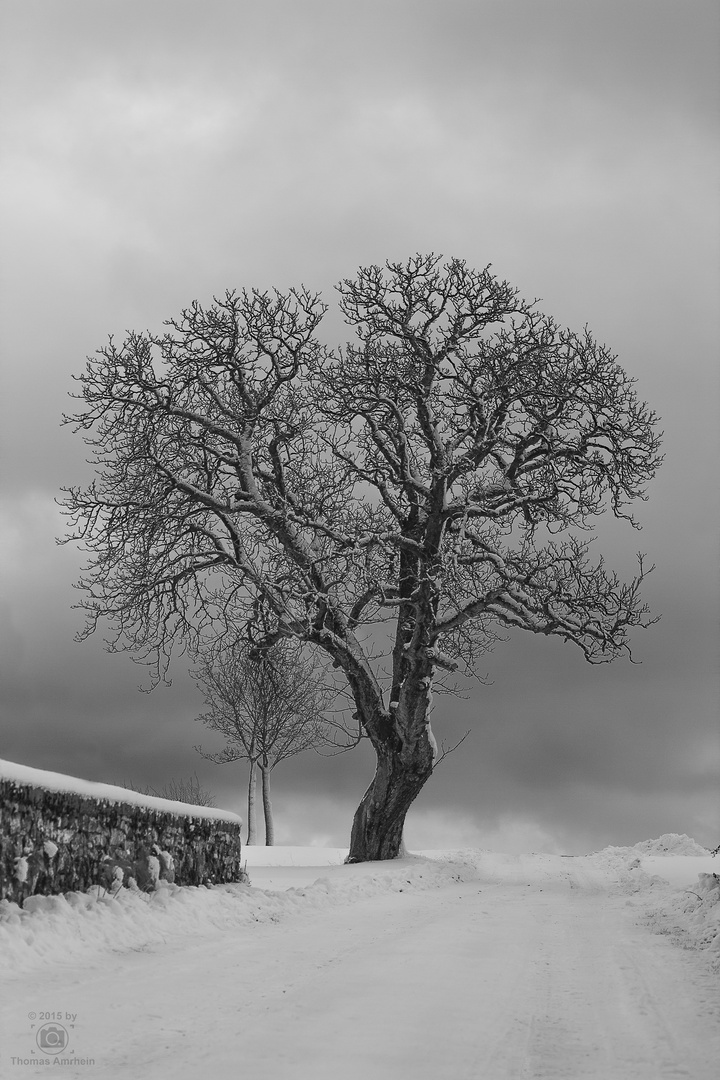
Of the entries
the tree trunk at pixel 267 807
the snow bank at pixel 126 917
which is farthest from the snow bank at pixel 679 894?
the tree trunk at pixel 267 807

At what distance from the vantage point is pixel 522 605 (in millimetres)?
15211

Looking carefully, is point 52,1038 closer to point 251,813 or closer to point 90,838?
point 90,838

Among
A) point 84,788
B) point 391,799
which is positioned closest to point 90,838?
point 84,788

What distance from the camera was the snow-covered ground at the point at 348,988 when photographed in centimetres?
372

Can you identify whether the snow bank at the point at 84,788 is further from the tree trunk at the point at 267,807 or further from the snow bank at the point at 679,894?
the tree trunk at the point at 267,807

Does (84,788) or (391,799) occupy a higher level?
(391,799)

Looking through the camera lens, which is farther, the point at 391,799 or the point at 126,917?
the point at 391,799

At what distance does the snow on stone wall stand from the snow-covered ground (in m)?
0.21

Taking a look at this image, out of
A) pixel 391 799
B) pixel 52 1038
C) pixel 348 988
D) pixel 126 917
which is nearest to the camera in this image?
pixel 52 1038

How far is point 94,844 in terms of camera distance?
274 inches

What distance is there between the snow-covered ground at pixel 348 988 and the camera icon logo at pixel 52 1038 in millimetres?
11

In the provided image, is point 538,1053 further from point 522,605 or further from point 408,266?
point 408,266

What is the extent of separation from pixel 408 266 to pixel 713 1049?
13985 mm

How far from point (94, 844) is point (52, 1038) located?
3.10 metres
